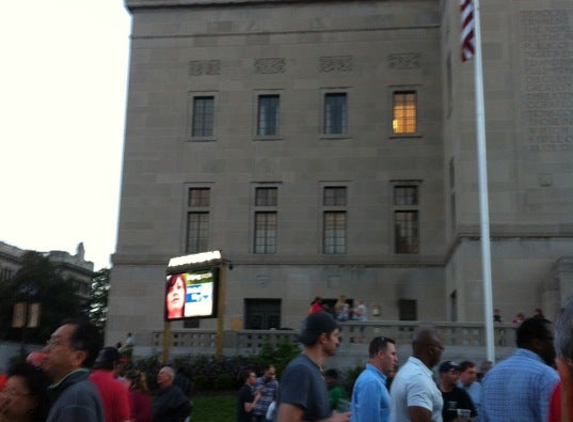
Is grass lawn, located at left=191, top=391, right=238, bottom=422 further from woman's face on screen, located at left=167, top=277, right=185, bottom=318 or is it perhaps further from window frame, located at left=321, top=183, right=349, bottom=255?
window frame, located at left=321, top=183, right=349, bottom=255

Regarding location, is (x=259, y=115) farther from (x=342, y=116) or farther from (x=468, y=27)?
(x=468, y=27)

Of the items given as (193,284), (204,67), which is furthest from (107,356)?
(204,67)

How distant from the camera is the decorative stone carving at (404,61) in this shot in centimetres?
3197

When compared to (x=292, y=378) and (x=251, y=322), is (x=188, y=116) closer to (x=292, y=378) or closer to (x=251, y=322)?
(x=251, y=322)

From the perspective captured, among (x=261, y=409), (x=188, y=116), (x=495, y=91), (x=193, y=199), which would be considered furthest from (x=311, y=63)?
(x=261, y=409)

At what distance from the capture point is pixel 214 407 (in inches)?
772

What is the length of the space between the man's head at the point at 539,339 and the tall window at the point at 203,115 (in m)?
28.4

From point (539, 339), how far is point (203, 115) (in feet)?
94.7

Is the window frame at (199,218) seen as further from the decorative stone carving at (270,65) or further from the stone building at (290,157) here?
the decorative stone carving at (270,65)

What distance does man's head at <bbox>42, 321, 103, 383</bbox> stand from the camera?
4578 millimetres

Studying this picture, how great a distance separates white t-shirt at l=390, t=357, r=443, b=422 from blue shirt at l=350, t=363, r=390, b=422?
0.58 feet

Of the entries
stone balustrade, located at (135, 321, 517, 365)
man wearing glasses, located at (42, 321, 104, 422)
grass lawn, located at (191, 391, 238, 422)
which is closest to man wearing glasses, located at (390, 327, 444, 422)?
man wearing glasses, located at (42, 321, 104, 422)

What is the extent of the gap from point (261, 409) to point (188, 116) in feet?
70.3

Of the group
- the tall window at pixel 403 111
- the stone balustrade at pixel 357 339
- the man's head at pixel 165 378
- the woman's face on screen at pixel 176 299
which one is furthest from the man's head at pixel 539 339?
the tall window at pixel 403 111
